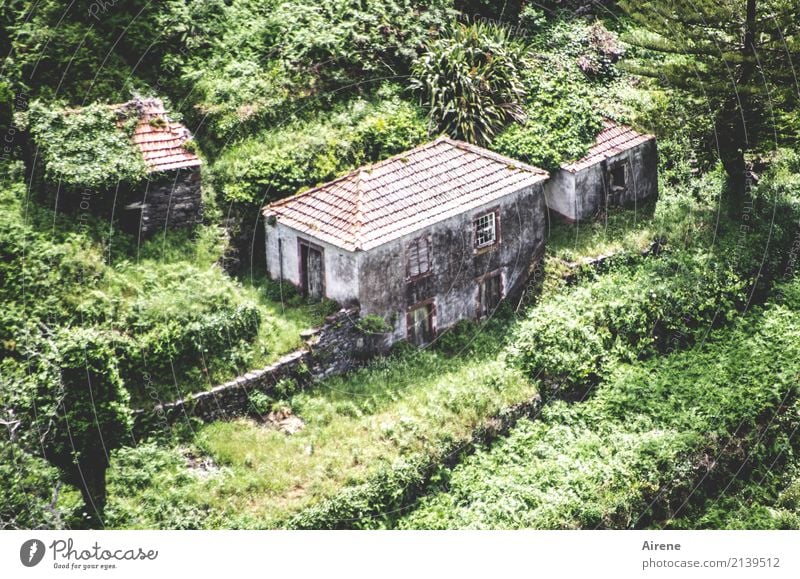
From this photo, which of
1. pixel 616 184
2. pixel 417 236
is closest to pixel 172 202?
pixel 417 236

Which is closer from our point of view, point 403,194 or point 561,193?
point 403,194

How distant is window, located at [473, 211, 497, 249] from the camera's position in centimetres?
1856

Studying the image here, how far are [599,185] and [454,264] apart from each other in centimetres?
341

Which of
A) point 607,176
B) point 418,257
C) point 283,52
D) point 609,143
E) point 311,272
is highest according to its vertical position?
point 283,52

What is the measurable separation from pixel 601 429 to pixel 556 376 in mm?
1019

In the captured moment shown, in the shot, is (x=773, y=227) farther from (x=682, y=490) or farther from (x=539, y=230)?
(x=682, y=490)

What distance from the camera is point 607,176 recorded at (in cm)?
2031

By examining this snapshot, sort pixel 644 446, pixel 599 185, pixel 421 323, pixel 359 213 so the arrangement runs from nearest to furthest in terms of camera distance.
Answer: pixel 644 446 → pixel 359 213 → pixel 421 323 → pixel 599 185

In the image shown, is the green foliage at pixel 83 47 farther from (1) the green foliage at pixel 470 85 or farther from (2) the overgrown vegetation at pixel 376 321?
(1) the green foliage at pixel 470 85

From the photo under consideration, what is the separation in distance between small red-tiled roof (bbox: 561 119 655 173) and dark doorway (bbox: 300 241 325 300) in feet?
15.0

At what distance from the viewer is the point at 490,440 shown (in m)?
17.1

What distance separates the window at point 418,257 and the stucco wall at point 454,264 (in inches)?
3.0

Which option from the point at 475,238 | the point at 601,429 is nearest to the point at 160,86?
the point at 475,238

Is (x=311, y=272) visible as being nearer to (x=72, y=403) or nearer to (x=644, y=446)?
(x=72, y=403)
